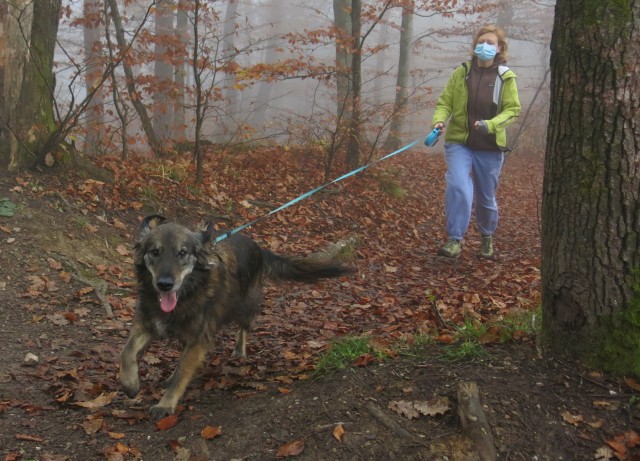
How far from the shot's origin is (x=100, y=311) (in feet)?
17.1

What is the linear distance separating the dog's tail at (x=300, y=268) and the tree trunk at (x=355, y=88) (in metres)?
5.85

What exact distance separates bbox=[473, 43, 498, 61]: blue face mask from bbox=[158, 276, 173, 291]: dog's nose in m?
5.03

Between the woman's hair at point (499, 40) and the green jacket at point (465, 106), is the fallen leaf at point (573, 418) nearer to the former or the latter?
the green jacket at point (465, 106)

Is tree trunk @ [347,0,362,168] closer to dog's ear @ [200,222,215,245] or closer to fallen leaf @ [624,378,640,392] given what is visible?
dog's ear @ [200,222,215,245]

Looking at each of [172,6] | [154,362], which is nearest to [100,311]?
[154,362]

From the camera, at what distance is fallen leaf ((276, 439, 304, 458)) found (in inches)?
107

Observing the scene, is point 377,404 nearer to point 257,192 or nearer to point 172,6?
point 257,192

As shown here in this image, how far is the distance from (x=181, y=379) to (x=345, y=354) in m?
1.13

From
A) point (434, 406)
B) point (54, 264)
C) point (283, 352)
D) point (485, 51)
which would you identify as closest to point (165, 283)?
point (283, 352)

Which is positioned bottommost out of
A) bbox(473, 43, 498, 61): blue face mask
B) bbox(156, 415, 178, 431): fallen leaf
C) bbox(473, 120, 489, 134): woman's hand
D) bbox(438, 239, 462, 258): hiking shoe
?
bbox(156, 415, 178, 431): fallen leaf

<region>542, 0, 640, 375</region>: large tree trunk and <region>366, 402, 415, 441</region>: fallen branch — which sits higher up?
<region>542, 0, 640, 375</region>: large tree trunk

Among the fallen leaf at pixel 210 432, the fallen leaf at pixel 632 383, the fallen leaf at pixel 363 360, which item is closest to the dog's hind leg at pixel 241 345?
the fallen leaf at pixel 363 360

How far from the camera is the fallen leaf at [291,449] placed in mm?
2730

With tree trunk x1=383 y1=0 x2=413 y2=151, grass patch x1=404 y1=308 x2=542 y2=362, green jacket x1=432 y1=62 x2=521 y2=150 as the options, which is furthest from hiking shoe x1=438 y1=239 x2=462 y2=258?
tree trunk x1=383 y1=0 x2=413 y2=151
